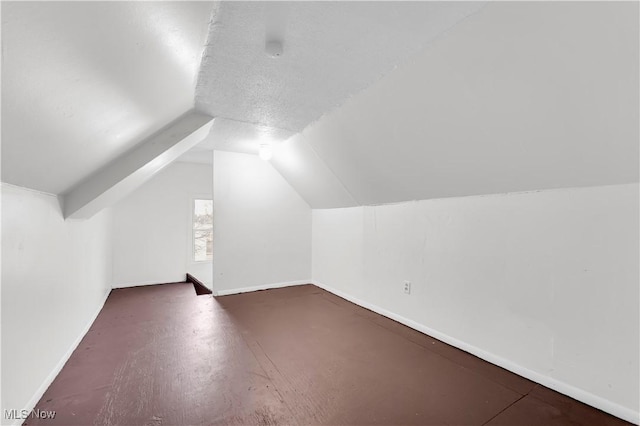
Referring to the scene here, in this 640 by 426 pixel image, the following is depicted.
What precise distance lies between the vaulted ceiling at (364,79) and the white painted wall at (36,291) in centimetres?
22

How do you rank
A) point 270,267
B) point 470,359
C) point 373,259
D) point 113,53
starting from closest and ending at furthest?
point 113,53 < point 470,359 < point 373,259 < point 270,267

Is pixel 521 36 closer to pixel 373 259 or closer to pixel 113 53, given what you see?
pixel 113 53

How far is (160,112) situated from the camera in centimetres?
200

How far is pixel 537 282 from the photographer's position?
6.29 ft

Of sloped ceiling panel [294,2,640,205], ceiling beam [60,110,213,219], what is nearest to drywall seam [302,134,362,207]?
sloped ceiling panel [294,2,640,205]

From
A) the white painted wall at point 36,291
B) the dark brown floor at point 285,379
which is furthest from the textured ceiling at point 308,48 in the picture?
the dark brown floor at point 285,379

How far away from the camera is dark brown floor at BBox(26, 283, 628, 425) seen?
5.23 ft

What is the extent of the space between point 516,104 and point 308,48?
1.18 meters

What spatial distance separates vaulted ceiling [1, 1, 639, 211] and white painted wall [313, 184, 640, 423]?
172mm

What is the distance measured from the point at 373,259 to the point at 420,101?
6.61 ft

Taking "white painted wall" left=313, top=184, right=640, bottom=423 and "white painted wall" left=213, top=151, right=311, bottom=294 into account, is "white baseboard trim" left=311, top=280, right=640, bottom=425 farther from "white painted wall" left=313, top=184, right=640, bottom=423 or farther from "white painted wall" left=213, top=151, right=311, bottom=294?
"white painted wall" left=213, top=151, right=311, bottom=294

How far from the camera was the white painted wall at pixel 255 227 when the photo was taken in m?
4.10

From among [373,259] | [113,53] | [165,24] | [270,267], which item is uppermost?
[165,24]

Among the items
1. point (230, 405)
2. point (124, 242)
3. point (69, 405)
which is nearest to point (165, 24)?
point (230, 405)
